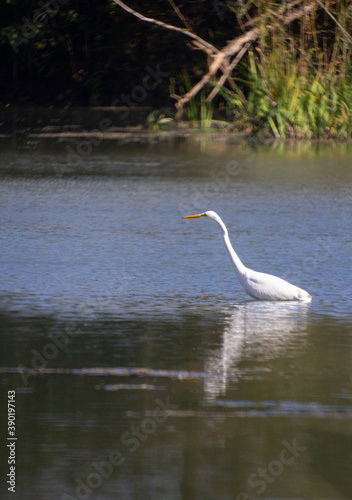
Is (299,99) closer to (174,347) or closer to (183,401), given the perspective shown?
(174,347)

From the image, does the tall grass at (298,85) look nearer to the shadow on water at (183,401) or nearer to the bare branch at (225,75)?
Answer: the bare branch at (225,75)

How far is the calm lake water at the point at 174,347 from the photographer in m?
3.57

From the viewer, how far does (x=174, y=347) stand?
5.28 m

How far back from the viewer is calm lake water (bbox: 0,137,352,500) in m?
3.57

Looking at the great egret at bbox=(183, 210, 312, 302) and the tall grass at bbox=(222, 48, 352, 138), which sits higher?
the tall grass at bbox=(222, 48, 352, 138)

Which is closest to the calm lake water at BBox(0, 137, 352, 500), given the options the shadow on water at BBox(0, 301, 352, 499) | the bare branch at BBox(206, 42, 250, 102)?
the shadow on water at BBox(0, 301, 352, 499)

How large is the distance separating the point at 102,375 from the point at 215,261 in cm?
314

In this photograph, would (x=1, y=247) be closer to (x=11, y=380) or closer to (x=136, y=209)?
(x=136, y=209)

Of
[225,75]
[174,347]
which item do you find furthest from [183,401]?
[225,75]

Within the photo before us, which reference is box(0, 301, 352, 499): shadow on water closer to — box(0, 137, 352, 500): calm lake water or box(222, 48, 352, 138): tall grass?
box(0, 137, 352, 500): calm lake water

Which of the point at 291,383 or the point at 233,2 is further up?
the point at 233,2

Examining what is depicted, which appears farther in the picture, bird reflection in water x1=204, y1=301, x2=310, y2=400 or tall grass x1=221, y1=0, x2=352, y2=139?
tall grass x1=221, y1=0, x2=352, y2=139

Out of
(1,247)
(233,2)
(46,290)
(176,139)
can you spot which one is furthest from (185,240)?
Result: (233,2)

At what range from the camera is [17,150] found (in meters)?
15.9
